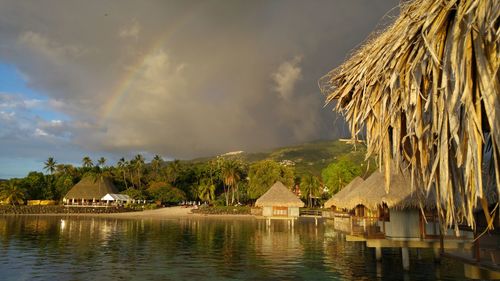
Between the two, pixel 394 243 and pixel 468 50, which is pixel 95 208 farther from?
pixel 468 50

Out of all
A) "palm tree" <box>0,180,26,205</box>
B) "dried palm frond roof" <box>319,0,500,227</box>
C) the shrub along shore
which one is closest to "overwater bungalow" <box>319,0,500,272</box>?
"dried palm frond roof" <box>319,0,500,227</box>

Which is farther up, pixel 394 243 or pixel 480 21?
pixel 480 21

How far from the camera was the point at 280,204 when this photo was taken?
4247 centimetres

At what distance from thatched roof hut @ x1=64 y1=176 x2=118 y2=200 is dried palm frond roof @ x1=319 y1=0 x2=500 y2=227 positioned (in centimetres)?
7542

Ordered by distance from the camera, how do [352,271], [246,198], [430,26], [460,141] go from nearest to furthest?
[460,141] → [430,26] → [352,271] → [246,198]

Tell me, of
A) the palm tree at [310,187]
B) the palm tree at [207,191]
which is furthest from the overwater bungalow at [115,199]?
the palm tree at [310,187]

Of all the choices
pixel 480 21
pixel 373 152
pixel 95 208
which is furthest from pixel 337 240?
pixel 95 208

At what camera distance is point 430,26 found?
430 cm

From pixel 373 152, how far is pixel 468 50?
6.22 feet

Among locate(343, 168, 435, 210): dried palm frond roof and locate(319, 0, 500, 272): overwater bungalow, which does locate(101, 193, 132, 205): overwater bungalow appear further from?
locate(319, 0, 500, 272): overwater bungalow

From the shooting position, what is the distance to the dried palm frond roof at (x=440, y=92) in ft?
12.0

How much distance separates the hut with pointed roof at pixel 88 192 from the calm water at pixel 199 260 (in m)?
45.1

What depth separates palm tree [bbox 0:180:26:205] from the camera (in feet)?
221

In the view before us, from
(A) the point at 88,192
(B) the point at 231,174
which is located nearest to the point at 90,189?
(A) the point at 88,192
